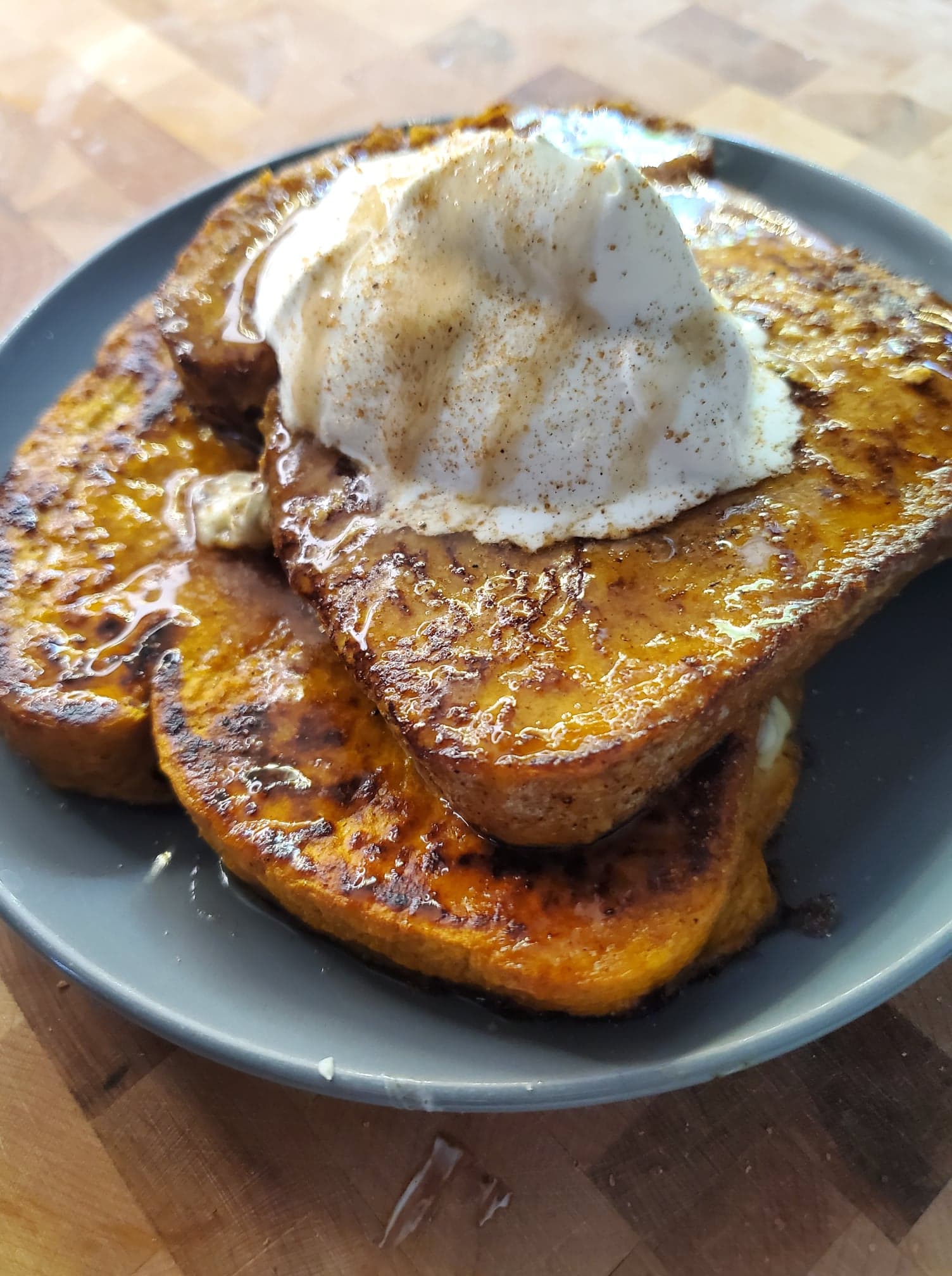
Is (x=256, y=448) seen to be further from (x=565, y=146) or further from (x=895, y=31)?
(x=895, y=31)

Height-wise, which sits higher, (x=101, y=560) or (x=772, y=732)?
(x=101, y=560)

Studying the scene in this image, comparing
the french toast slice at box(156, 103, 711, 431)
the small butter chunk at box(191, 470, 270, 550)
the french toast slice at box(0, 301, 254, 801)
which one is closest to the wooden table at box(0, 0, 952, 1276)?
the french toast slice at box(0, 301, 254, 801)

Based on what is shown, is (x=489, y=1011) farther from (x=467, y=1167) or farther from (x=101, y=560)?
(x=101, y=560)

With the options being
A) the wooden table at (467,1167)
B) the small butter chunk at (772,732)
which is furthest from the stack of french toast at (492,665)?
the wooden table at (467,1167)

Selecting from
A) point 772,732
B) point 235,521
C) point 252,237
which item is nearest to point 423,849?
point 772,732

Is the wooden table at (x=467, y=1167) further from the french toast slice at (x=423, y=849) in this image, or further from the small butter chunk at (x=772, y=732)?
the small butter chunk at (x=772, y=732)

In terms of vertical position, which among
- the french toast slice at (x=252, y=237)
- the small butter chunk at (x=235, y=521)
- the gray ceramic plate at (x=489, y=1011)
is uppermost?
the french toast slice at (x=252, y=237)
